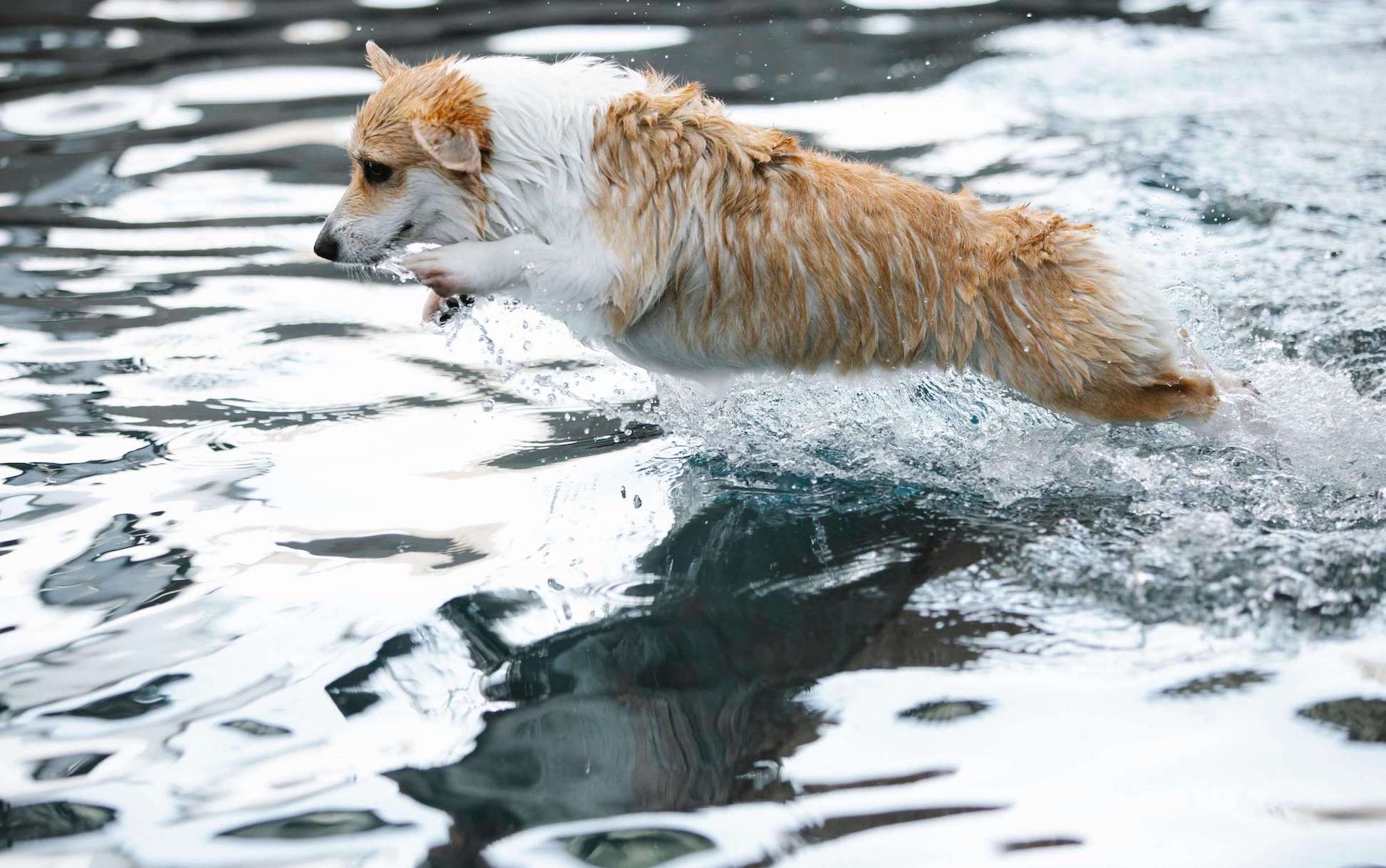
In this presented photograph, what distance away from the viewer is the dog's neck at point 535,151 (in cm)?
319

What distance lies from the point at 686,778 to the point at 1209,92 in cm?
610

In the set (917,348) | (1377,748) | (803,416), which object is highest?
(917,348)

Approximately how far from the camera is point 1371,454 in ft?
11.6

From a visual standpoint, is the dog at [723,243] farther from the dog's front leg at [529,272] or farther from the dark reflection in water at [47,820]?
the dark reflection in water at [47,820]

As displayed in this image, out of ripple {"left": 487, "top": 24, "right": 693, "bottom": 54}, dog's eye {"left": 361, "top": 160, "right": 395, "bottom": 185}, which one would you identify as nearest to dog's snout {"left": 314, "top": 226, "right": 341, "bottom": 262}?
dog's eye {"left": 361, "top": 160, "right": 395, "bottom": 185}

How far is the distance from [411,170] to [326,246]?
0.96 feet

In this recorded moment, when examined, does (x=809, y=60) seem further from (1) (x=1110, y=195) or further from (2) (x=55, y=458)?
(2) (x=55, y=458)

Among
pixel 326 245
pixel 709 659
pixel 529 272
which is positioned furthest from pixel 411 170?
pixel 709 659

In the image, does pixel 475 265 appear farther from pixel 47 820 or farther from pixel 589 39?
pixel 589 39

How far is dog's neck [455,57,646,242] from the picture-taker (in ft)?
10.5

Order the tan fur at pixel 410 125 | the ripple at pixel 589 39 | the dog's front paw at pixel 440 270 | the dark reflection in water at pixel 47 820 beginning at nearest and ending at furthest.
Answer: the dark reflection in water at pixel 47 820, the dog's front paw at pixel 440 270, the tan fur at pixel 410 125, the ripple at pixel 589 39

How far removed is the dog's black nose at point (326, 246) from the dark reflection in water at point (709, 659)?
952mm

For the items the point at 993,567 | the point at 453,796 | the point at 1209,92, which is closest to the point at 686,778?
the point at 453,796

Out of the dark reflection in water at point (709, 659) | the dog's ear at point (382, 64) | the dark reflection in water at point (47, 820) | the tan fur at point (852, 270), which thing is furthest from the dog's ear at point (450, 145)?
the dark reflection in water at point (47, 820)
